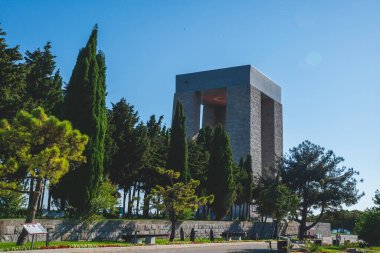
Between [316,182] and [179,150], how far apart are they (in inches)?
734

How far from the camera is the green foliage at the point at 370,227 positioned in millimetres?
25438

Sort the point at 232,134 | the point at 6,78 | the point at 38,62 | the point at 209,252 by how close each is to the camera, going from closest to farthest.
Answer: the point at 209,252
the point at 6,78
the point at 38,62
the point at 232,134

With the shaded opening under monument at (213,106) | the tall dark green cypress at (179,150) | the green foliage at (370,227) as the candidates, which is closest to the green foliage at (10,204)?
the tall dark green cypress at (179,150)

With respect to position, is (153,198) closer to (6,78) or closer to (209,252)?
(209,252)

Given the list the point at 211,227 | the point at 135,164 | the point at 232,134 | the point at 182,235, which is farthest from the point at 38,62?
the point at 232,134

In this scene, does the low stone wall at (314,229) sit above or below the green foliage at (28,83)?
below

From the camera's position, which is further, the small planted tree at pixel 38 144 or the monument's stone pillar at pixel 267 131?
the monument's stone pillar at pixel 267 131

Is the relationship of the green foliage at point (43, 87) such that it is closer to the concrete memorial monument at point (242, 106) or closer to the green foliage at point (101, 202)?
the green foliage at point (101, 202)

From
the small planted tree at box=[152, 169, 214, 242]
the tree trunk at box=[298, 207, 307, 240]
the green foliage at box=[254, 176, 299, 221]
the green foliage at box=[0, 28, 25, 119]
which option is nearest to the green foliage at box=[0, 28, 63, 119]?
the green foliage at box=[0, 28, 25, 119]

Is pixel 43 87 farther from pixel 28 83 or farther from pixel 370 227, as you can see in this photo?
pixel 370 227

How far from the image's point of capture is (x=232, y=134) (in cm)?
5203

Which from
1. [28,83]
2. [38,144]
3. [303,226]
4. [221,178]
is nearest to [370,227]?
[221,178]

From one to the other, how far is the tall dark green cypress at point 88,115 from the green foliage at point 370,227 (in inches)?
699

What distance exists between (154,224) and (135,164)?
20.9 ft
